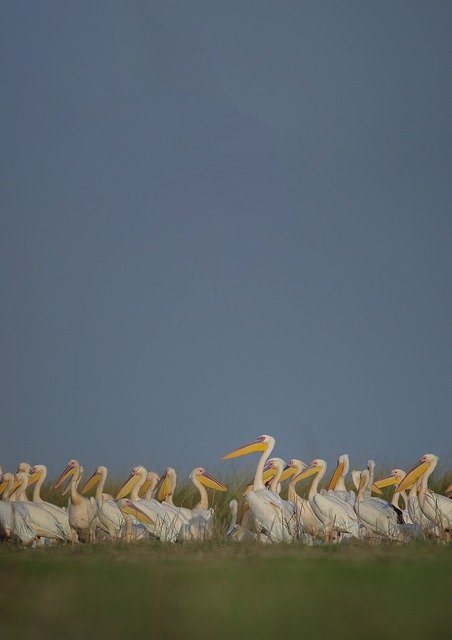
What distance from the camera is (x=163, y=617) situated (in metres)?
5.88

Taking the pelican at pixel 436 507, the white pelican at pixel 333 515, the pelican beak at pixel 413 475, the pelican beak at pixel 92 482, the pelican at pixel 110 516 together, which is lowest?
the pelican at pixel 110 516

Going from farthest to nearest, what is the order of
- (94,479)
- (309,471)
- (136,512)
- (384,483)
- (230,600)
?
(94,479)
(384,483)
(309,471)
(136,512)
(230,600)

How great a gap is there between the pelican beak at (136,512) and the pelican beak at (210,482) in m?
1.77

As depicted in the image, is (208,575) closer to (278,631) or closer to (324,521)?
(278,631)

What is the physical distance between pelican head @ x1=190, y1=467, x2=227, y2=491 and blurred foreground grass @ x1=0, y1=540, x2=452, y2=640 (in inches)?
210

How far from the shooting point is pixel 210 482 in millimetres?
12086

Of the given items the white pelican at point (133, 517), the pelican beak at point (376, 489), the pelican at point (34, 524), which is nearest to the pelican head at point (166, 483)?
the white pelican at point (133, 517)

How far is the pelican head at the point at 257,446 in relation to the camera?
11938 mm

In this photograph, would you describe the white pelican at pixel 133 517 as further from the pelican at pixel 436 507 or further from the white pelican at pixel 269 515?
the pelican at pixel 436 507

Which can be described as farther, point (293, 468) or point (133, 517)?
point (293, 468)

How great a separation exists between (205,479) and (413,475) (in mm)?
2270

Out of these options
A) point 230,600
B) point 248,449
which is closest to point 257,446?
point 248,449

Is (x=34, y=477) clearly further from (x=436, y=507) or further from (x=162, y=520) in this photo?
(x=436, y=507)

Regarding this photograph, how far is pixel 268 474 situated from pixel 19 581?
17.9 ft
